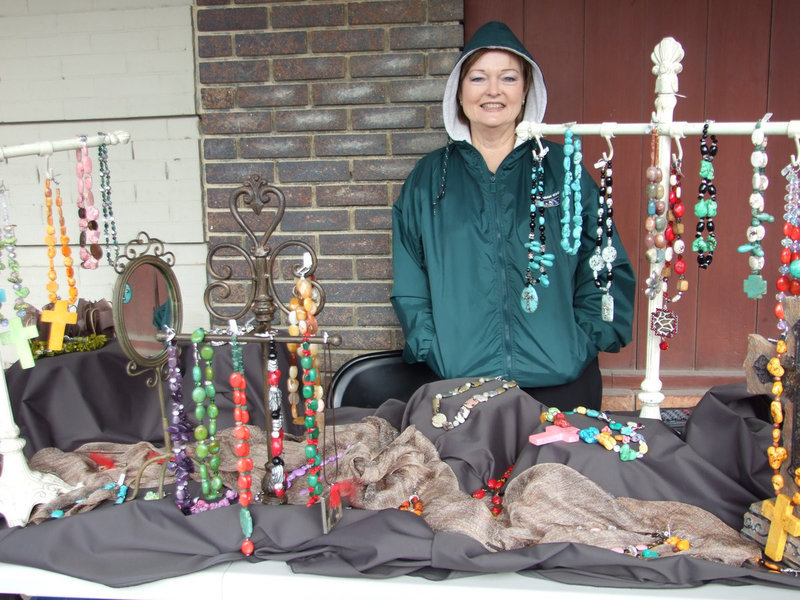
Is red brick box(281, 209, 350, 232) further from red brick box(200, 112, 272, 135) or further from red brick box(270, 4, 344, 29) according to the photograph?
red brick box(270, 4, 344, 29)

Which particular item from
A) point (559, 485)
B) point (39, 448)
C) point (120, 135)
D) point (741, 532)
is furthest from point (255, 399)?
point (741, 532)

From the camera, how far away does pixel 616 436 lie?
1496 millimetres

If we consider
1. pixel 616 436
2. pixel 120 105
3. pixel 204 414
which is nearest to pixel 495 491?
pixel 616 436

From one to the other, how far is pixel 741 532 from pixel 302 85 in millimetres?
2146

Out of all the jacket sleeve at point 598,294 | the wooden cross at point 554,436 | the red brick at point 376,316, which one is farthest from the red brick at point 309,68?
the wooden cross at point 554,436

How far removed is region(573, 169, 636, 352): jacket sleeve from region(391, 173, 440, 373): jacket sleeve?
19.8 inches

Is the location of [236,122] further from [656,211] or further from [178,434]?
[656,211]

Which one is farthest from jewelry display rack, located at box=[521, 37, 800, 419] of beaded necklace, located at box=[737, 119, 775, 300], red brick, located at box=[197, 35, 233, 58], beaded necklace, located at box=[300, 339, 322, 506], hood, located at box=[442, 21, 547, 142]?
red brick, located at box=[197, 35, 233, 58]

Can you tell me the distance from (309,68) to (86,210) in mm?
1256

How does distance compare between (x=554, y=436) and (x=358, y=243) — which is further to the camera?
(x=358, y=243)

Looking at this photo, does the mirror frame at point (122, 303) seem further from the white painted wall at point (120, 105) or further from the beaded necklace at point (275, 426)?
the white painted wall at point (120, 105)

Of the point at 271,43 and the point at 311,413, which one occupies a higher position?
the point at 271,43

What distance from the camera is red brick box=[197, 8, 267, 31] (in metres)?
2.60

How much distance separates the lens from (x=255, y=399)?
6.90 feet
